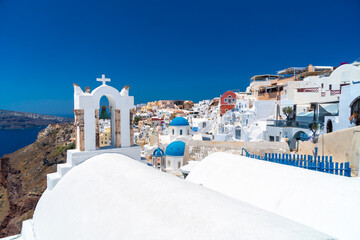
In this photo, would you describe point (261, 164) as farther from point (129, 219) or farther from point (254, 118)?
point (254, 118)

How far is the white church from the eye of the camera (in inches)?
96.7

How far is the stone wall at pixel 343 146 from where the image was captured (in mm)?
7685

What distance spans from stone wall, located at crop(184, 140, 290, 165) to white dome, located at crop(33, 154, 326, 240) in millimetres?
7463

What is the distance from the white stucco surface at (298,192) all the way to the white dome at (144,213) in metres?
1.91

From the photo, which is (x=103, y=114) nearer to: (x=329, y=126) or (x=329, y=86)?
(x=329, y=126)

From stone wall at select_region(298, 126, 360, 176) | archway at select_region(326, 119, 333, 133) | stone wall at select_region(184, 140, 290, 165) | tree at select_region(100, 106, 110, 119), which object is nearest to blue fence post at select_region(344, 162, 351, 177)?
stone wall at select_region(298, 126, 360, 176)

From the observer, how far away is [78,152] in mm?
5570

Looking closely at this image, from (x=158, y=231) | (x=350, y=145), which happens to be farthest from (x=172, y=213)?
(x=350, y=145)

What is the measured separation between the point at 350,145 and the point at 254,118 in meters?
16.7

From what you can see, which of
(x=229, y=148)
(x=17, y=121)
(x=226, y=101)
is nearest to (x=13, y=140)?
(x=17, y=121)

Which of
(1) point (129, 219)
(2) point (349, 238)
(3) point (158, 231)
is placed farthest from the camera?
(2) point (349, 238)

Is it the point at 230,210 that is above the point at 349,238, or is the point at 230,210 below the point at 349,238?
above

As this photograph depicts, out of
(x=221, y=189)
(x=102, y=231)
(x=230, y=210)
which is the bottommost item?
(x=221, y=189)

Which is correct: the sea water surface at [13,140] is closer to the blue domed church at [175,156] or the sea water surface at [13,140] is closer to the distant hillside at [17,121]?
the distant hillside at [17,121]
